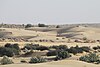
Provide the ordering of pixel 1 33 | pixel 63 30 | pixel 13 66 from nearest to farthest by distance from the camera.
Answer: pixel 13 66, pixel 1 33, pixel 63 30

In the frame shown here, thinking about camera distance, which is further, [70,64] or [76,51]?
[76,51]

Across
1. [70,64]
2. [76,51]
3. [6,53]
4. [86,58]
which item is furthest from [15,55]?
[70,64]

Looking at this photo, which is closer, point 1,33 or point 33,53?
point 33,53

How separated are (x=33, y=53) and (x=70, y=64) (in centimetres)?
1972

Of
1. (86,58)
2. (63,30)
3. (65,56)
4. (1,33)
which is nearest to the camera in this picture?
(86,58)

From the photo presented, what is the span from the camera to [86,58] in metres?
34.4

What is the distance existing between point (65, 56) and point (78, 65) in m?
12.7

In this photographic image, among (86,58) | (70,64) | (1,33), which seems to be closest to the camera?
(70,64)

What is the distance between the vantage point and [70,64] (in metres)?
26.7

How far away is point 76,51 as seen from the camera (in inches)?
1866

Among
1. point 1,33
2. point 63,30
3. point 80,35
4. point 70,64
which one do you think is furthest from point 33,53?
point 63,30

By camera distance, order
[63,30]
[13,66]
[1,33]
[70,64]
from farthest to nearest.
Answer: [63,30] < [1,33] < [70,64] < [13,66]

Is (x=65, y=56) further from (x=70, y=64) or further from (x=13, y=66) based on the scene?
(x=13, y=66)

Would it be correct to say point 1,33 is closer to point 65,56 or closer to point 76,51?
point 76,51
